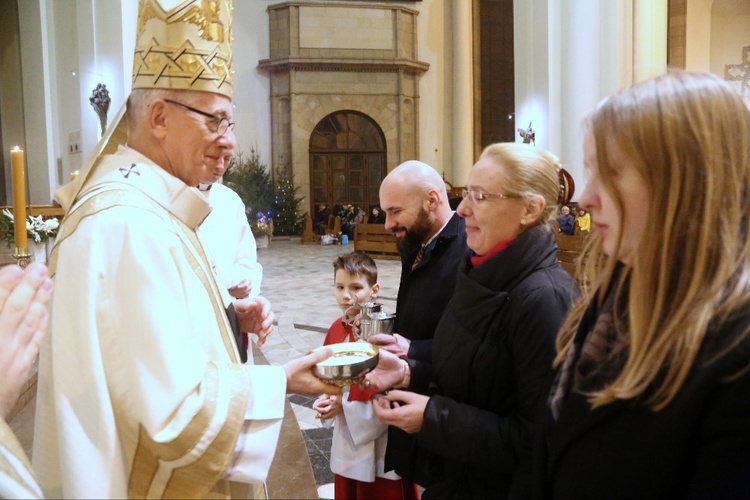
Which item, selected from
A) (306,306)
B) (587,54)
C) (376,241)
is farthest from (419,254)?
(376,241)

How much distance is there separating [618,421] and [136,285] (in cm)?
96

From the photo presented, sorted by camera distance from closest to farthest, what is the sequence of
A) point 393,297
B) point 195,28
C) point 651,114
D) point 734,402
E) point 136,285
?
point 734,402
point 651,114
point 136,285
point 195,28
point 393,297

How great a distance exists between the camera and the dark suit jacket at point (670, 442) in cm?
92

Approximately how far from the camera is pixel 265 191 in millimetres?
18953

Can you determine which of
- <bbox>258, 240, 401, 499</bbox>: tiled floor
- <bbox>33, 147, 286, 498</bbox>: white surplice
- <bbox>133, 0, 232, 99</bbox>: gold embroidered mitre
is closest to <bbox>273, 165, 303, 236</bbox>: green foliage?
<bbox>258, 240, 401, 499</bbox>: tiled floor

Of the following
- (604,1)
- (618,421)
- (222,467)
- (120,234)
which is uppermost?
(604,1)

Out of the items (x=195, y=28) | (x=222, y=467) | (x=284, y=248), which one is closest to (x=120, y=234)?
(x=222, y=467)

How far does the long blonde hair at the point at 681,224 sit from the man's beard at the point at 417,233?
144cm

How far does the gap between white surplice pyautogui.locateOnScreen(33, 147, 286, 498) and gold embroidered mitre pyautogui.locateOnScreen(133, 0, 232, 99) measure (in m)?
0.41

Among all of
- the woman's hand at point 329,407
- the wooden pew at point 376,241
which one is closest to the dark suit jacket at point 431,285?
the woman's hand at point 329,407

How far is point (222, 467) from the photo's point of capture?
53.4 inches

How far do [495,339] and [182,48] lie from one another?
114 centimetres

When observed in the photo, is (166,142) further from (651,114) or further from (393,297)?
(393,297)

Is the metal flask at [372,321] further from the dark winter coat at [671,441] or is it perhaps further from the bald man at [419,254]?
the dark winter coat at [671,441]
